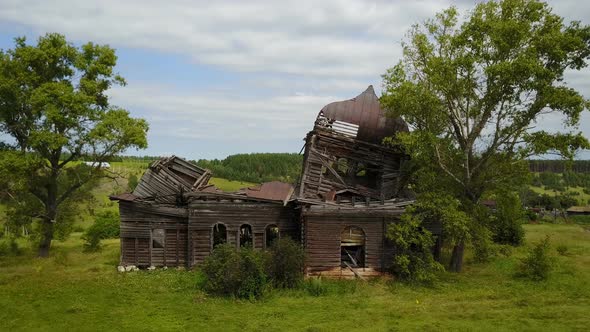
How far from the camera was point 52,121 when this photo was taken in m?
28.6

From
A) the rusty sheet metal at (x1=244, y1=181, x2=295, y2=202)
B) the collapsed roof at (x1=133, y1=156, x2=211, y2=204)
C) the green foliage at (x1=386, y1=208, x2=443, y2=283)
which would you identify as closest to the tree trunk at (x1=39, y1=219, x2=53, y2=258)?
the collapsed roof at (x1=133, y1=156, x2=211, y2=204)

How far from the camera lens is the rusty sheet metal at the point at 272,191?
27.7m

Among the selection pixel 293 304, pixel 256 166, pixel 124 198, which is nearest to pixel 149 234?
pixel 124 198

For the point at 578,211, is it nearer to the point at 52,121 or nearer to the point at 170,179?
the point at 170,179

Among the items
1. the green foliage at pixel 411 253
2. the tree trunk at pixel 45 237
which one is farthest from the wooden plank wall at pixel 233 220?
the tree trunk at pixel 45 237


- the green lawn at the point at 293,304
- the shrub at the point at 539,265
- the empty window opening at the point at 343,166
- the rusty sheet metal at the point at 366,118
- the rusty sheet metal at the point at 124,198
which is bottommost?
the green lawn at the point at 293,304

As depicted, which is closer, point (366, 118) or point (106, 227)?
point (366, 118)

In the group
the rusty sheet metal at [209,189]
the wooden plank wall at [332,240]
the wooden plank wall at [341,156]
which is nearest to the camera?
the wooden plank wall at [332,240]

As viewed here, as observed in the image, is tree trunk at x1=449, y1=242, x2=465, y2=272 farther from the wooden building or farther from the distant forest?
the distant forest

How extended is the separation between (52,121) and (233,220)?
41.2ft

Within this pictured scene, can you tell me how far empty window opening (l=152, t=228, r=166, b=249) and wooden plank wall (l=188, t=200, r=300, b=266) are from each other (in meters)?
1.87

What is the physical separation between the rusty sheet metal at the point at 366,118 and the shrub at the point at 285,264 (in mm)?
8557

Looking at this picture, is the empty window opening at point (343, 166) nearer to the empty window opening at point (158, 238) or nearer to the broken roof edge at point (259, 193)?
the broken roof edge at point (259, 193)

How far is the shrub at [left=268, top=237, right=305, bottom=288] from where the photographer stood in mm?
22516
